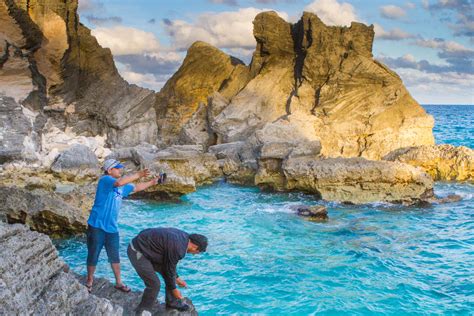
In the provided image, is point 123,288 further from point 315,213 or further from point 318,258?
point 315,213

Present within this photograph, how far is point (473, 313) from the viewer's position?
7988 mm

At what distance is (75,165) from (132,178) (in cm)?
1408

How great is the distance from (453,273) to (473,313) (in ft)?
6.03

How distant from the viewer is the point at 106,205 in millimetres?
6500

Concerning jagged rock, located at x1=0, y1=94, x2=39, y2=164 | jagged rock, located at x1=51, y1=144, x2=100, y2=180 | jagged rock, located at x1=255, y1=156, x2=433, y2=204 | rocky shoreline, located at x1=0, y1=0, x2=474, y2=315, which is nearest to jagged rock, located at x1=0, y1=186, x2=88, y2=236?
rocky shoreline, located at x1=0, y1=0, x2=474, y2=315

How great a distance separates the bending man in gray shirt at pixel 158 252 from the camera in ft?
17.9

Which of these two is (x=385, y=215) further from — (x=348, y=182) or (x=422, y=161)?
(x=422, y=161)

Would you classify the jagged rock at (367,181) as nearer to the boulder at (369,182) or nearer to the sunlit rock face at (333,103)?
the boulder at (369,182)

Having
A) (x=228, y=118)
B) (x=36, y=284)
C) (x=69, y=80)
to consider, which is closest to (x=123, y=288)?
(x=36, y=284)

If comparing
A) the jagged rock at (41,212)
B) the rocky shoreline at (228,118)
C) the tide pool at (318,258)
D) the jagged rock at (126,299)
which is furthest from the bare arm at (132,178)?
the rocky shoreline at (228,118)

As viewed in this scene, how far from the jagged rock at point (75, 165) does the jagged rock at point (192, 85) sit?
8.63m

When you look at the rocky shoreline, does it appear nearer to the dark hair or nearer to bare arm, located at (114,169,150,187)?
bare arm, located at (114,169,150,187)

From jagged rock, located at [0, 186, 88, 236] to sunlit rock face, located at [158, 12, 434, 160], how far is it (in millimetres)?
13590

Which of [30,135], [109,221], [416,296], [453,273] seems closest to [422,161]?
[453,273]
